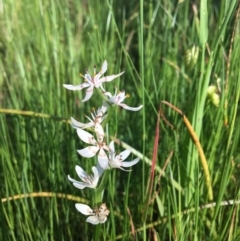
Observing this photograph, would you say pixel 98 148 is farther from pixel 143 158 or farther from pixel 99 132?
pixel 143 158

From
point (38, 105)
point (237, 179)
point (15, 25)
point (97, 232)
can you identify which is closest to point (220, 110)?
point (237, 179)

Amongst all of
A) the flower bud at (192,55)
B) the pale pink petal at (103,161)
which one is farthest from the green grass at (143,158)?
Answer: the pale pink petal at (103,161)

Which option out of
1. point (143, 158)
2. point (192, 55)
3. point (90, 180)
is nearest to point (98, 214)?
point (90, 180)

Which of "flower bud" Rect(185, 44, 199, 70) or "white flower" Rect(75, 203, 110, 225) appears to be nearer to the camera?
"white flower" Rect(75, 203, 110, 225)

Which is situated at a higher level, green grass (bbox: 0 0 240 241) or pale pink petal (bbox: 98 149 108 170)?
pale pink petal (bbox: 98 149 108 170)

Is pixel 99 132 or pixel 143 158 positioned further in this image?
pixel 143 158

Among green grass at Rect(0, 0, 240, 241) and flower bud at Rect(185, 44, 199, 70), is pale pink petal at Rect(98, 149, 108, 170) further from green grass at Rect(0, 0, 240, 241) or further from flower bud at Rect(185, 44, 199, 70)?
flower bud at Rect(185, 44, 199, 70)

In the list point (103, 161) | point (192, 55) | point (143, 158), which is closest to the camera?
point (103, 161)

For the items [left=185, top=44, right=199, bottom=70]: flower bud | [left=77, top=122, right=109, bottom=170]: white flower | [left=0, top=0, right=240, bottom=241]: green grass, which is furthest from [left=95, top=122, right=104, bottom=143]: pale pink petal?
[left=185, top=44, right=199, bottom=70]: flower bud

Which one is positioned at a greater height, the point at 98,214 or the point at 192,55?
the point at 192,55

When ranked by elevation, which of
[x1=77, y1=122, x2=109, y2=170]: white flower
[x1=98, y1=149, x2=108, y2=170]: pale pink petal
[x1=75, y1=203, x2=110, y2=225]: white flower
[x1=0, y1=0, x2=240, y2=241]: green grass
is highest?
[x1=77, y1=122, x2=109, y2=170]: white flower

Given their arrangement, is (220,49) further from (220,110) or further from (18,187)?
(18,187)
